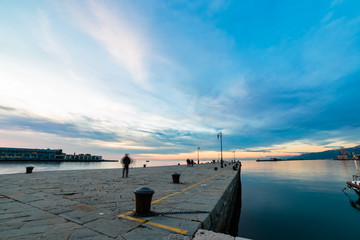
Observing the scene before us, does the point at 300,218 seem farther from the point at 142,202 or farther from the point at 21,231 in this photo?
the point at 21,231

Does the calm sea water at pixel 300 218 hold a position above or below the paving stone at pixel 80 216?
below

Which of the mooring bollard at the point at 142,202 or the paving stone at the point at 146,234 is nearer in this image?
the paving stone at the point at 146,234

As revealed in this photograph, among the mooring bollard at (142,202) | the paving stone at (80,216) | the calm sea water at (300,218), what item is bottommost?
the calm sea water at (300,218)

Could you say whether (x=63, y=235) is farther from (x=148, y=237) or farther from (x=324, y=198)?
(x=324, y=198)

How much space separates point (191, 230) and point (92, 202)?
12.3ft

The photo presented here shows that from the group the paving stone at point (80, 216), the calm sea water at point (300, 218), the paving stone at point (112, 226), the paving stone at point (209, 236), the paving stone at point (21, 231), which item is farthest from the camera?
the calm sea water at point (300, 218)

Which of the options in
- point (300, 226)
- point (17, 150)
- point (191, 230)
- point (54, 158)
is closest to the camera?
point (191, 230)

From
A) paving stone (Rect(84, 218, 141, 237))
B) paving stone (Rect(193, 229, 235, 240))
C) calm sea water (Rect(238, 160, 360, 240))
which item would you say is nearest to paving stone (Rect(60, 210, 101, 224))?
paving stone (Rect(84, 218, 141, 237))

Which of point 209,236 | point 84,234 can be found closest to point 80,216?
point 84,234

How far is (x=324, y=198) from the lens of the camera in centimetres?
2222

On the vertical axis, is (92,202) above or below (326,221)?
above

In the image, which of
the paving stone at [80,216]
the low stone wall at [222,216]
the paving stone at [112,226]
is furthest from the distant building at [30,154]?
the paving stone at [112,226]

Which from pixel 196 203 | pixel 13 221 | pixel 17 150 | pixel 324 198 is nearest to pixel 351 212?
pixel 324 198

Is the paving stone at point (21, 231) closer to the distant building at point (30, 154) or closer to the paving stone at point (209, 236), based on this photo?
the paving stone at point (209, 236)
